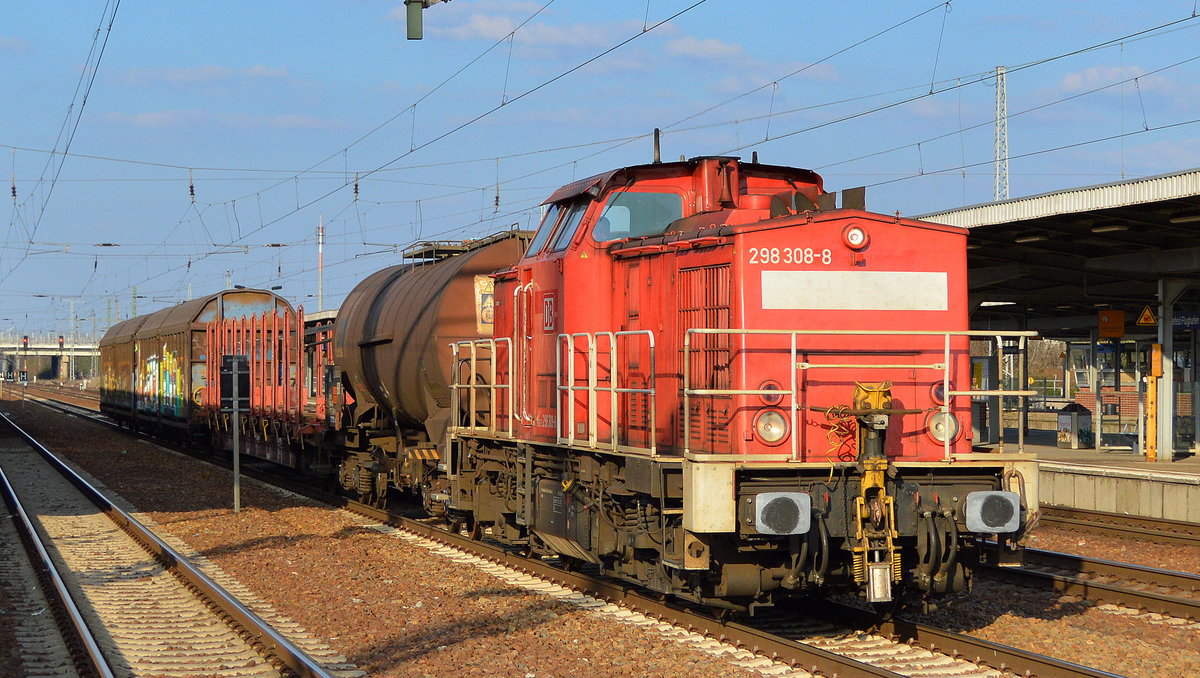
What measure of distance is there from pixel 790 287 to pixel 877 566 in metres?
2.12

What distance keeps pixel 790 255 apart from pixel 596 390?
6.52 feet

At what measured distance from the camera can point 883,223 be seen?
862 centimetres

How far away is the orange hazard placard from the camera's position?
22.5 metres

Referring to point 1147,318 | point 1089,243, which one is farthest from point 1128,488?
point 1147,318

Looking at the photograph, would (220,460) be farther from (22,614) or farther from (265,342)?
(22,614)

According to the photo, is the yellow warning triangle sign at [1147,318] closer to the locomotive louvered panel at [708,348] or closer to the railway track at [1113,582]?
the railway track at [1113,582]

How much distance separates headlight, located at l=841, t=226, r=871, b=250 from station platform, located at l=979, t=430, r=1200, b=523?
9.66m

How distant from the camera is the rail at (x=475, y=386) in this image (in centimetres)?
1200

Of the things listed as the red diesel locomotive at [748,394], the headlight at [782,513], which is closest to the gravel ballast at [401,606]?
the red diesel locomotive at [748,394]

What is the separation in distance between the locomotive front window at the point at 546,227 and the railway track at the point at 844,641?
3.22m

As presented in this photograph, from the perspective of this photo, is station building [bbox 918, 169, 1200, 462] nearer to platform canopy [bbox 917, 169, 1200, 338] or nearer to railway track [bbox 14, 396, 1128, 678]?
platform canopy [bbox 917, 169, 1200, 338]

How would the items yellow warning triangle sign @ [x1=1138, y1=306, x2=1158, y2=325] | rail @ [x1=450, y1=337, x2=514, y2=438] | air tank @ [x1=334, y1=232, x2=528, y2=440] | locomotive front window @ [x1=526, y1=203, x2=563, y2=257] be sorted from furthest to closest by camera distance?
yellow warning triangle sign @ [x1=1138, y1=306, x2=1158, y2=325], air tank @ [x1=334, y1=232, x2=528, y2=440], rail @ [x1=450, y1=337, x2=514, y2=438], locomotive front window @ [x1=526, y1=203, x2=563, y2=257]

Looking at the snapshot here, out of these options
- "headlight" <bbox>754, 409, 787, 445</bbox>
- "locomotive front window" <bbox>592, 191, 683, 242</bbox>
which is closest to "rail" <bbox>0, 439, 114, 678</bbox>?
"headlight" <bbox>754, 409, 787, 445</bbox>

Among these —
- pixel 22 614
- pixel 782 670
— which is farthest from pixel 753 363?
pixel 22 614
